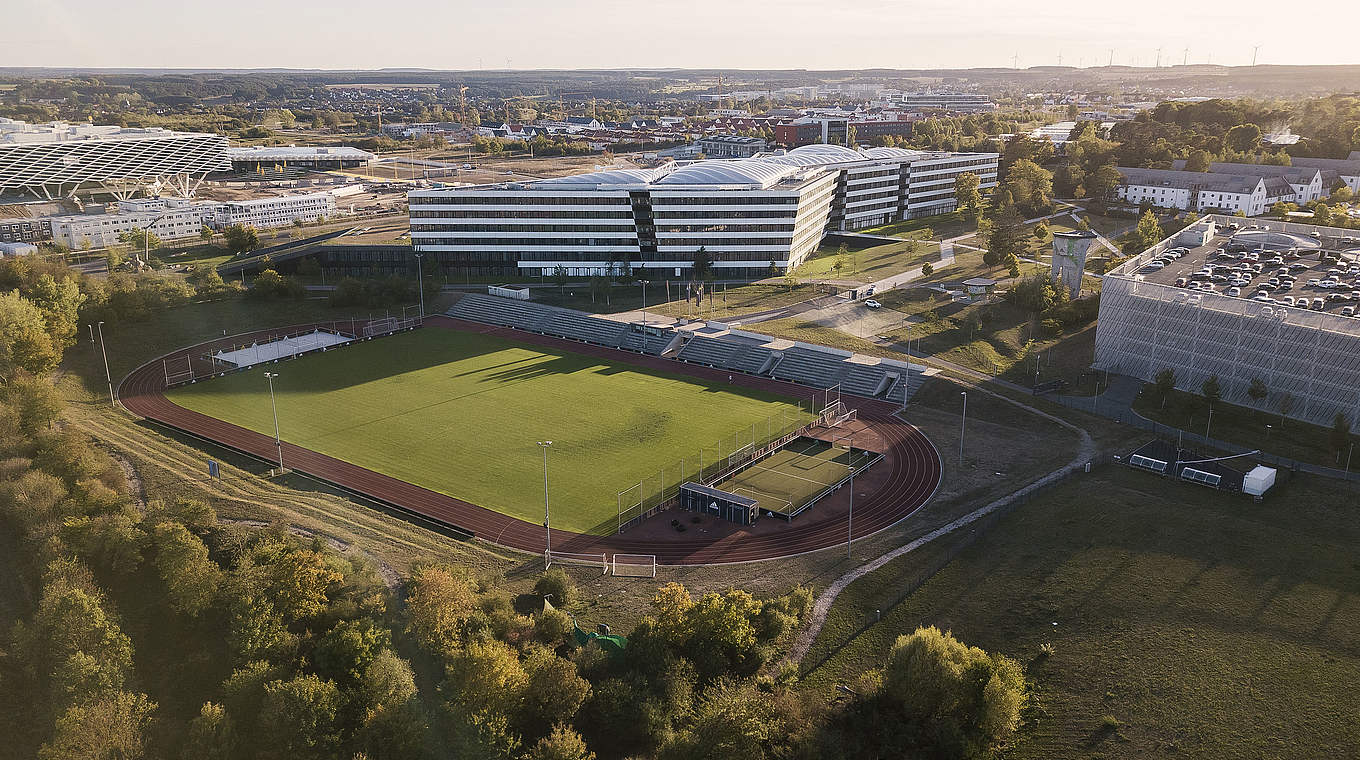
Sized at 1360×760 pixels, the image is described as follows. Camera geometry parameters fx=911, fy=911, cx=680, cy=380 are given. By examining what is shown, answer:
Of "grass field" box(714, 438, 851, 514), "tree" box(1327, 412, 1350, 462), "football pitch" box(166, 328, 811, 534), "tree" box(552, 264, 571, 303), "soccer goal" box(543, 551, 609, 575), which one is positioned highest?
"tree" box(552, 264, 571, 303)

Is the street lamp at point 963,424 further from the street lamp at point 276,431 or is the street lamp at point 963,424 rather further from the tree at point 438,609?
the street lamp at point 276,431

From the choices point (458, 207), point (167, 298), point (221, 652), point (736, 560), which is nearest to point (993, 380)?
point (736, 560)

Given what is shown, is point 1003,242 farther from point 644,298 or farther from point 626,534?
point 626,534

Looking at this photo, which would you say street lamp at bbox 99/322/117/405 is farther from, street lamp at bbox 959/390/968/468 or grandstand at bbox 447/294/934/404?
street lamp at bbox 959/390/968/468

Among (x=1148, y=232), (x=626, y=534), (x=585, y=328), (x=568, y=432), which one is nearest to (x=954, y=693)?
(x=626, y=534)

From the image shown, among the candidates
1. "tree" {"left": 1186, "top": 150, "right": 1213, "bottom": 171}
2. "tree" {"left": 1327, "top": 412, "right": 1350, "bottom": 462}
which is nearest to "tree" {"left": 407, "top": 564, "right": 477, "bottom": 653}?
"tree" {"left": 1327, "top": 412, "right": 1350, "bottom": 462}
